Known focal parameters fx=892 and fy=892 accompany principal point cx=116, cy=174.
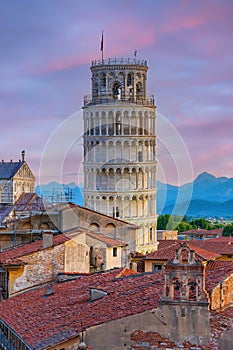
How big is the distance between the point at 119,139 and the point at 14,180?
20.2 meters

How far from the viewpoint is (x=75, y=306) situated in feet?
105

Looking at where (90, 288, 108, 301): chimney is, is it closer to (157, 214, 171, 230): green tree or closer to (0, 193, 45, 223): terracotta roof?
(0, 193, 45, 223): terracotta roof

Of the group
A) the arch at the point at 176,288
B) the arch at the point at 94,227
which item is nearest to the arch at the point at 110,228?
the arch at the point at 94,227

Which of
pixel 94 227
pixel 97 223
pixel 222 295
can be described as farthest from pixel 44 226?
pixel 222 295

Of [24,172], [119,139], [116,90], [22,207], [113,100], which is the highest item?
[116,90]

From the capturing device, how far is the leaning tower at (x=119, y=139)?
4048 inches

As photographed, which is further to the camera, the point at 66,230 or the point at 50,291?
the point at 66,230

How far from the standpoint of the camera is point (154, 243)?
102m

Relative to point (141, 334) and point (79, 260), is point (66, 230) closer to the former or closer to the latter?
point (79, 260)

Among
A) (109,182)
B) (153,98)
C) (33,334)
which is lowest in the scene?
(33,334)

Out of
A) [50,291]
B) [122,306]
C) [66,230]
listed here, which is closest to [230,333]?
[122,306]

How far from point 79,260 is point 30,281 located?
14.4 feet

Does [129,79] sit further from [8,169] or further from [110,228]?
[110,228]

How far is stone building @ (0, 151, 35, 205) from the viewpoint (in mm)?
115125
